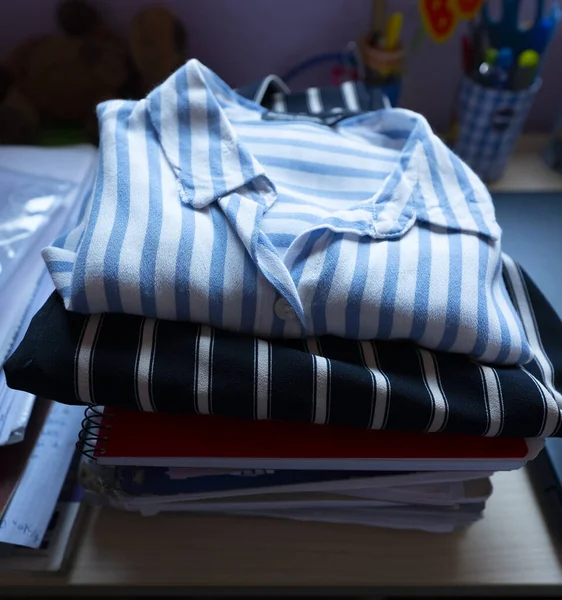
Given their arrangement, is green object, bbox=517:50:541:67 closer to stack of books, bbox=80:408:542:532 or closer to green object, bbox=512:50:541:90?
green object, bbox=512:50:541:90

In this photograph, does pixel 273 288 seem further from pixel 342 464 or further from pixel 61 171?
pixel 61 171

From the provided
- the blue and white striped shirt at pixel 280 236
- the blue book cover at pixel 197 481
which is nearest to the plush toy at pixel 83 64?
the blue and white striped shirt at pixel 280 236

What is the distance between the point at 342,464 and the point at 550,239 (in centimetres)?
39

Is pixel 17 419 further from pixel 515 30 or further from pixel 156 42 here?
pixel 515 30

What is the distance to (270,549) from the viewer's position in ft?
1.58

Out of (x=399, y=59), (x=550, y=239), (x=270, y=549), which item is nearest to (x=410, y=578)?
(x=270, y=549)

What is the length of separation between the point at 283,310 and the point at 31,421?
0.29 meters

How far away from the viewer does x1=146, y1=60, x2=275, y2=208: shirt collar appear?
0.42 metres

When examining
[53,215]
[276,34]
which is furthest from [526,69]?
[53,215]

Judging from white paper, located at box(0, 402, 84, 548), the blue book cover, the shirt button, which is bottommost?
white paper, located at box(0, 402, 84, 548)

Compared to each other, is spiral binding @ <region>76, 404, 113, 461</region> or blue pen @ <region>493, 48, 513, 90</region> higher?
blue pen @ <region>493, 48, 513, 90</region>

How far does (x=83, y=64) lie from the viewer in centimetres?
68

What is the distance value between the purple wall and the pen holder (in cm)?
9

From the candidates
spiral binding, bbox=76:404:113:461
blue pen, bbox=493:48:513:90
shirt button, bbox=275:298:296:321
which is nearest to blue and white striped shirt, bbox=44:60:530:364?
shirt button, bbox=275:298:296:321
